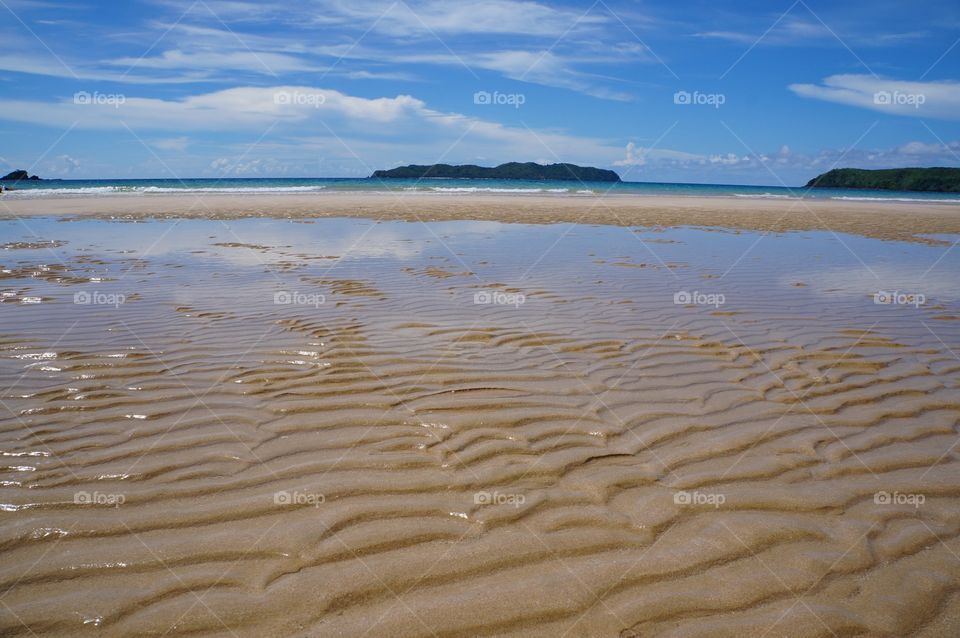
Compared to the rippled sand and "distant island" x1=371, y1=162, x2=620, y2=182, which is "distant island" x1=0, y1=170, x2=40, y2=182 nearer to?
"distant island" x1=371, y1=162, x2=620, y2=182

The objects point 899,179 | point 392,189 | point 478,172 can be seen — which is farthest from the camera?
point 478,172

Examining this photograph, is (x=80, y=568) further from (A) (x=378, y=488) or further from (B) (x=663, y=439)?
(B) (x=663, y=439)

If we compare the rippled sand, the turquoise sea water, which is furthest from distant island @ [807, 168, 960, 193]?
the rippled sand

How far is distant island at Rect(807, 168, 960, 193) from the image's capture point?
248ft

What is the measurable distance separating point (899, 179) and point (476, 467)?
313 feet

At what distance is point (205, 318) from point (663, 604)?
20.2 feet

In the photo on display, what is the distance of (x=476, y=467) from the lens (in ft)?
12.6

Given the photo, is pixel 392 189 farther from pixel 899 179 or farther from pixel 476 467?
A: pixel 899 179

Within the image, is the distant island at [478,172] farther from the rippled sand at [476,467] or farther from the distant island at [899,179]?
the rippled sand at [476,467]

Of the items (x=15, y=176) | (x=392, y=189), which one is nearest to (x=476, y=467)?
(x=392, y=189)

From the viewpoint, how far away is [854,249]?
15375 millimetres

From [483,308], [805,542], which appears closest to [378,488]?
[805,542]

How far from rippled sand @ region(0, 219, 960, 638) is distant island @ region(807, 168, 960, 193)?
85.0m

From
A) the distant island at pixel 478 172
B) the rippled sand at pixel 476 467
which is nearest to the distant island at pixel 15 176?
the distant island at pixel 478 172
